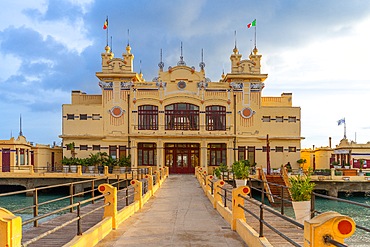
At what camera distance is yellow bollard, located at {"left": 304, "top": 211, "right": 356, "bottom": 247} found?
461 cm

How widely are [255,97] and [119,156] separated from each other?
47.1 ft

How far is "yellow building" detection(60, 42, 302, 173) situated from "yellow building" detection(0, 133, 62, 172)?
3.75m

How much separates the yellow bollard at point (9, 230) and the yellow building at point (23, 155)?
3428 centimetres

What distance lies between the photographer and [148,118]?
41156 millimetres

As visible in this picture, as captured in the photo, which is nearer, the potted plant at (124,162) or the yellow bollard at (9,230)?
the yellow bollard at (9,230)

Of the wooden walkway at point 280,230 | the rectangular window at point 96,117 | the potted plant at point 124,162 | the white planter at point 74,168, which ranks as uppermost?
the rectangular window at point 96,117

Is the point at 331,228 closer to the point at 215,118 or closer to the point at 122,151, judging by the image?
the point at 215,118

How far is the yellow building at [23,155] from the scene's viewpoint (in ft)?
128

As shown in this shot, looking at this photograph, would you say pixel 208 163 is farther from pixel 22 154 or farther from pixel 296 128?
pixel 22 154

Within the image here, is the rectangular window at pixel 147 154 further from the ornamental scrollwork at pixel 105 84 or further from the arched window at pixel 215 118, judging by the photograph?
the ornamental scrollwork at pixel 105 84

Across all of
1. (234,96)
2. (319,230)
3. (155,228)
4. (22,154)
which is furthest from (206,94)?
(319,230)

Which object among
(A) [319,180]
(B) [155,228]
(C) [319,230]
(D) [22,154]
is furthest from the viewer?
(D) [22,154]

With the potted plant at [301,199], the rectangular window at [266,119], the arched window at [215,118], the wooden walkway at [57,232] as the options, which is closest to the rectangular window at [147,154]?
the arched window at [215,118]

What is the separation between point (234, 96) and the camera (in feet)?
136
